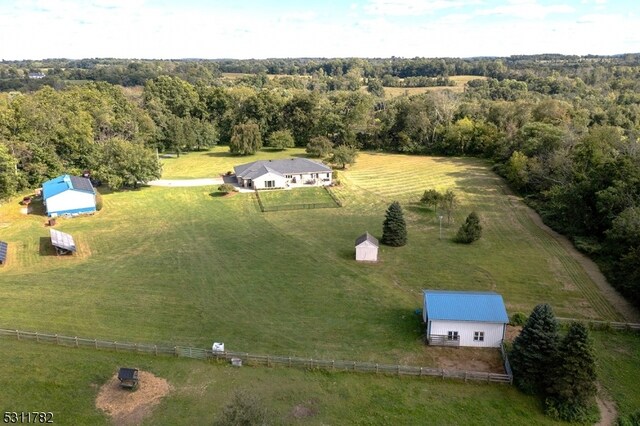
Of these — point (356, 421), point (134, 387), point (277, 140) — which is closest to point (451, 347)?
point (356, 421)

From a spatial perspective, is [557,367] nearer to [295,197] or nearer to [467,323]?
[467,323]

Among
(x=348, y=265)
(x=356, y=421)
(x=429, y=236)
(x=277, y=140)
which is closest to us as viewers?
(x=356, y=421)

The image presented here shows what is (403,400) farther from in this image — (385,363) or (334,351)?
(334,351)

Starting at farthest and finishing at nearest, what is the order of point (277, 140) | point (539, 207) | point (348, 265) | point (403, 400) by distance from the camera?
point (277, 140)
point (539, 207)
point (348, 265)
point (403, 400)

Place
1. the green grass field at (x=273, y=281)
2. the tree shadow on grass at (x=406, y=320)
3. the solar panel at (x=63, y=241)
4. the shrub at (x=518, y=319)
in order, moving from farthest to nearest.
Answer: the solar panel at (x=63, y=241)
the shrub at (x=518, y=319)
the tree shadow on grass at (x=406, y=320)
the green grass field at (x=273, y=281)

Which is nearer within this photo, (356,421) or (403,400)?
(356,421)

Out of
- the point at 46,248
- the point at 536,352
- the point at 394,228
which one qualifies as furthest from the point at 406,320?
the point at 46,248

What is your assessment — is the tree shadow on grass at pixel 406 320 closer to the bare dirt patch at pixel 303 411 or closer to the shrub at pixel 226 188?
the bare dirt patch at pixel 303 411

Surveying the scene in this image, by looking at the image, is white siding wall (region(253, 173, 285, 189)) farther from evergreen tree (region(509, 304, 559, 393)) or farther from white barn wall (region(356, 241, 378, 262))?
evergreen tree (region(509, 304, 559, 393))

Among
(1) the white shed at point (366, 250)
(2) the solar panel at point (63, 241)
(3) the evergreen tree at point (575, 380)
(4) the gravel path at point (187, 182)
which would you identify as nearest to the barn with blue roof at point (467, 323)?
(3) the evergreen tree at point (575, 380)
